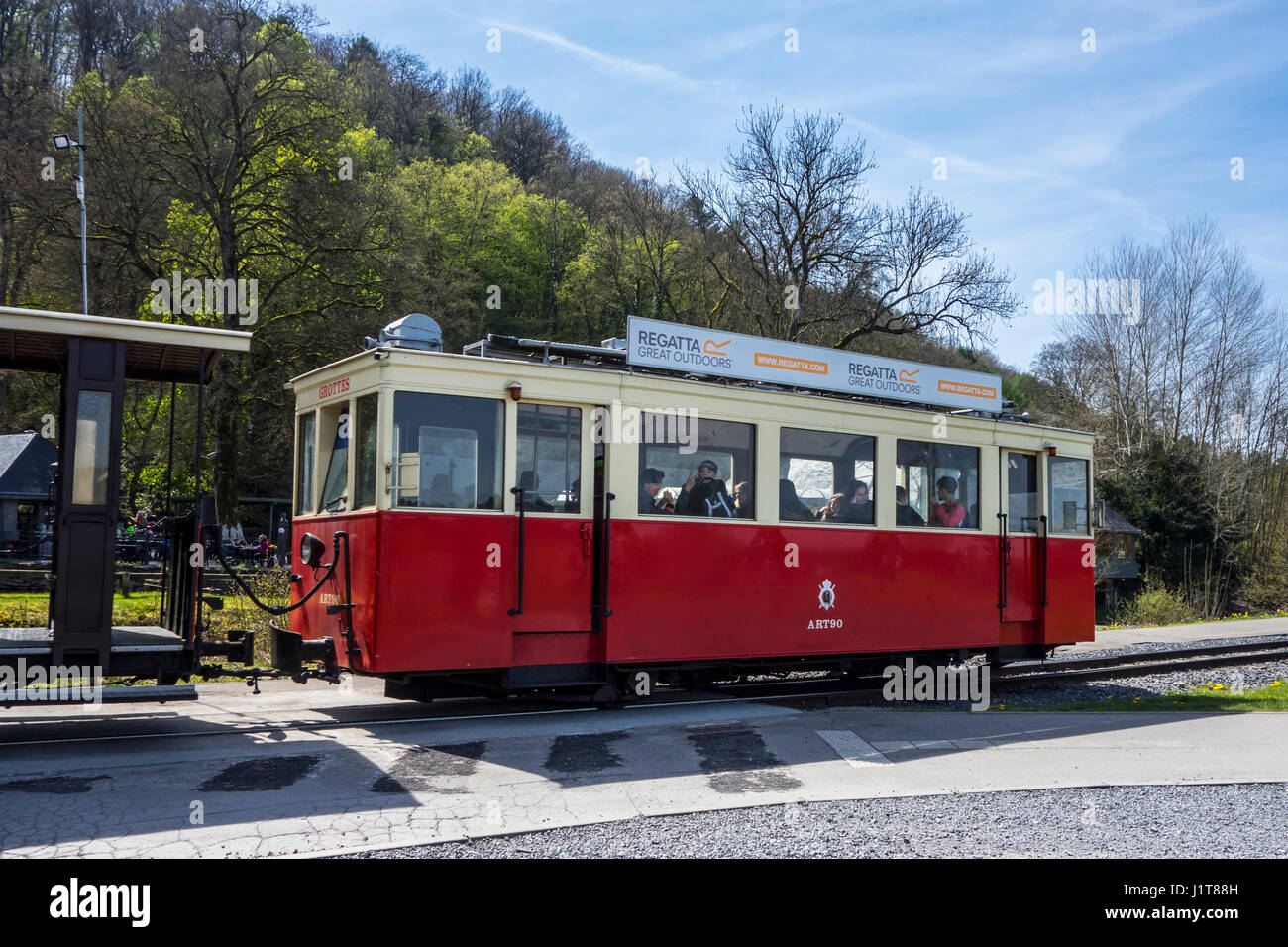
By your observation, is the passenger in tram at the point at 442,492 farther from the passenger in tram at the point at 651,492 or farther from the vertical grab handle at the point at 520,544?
the passenger in tram at the point at 651,492

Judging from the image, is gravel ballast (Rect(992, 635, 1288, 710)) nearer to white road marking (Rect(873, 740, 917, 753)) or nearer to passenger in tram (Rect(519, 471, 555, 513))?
white road marking (Rect(873, 740, 917, 753))

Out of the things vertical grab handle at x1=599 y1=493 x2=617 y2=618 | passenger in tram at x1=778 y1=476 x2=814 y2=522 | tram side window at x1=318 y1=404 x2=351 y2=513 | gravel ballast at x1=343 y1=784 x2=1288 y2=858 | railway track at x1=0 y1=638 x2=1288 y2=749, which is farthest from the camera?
passenger in tram at x1=778 y1=476 x2=814 y2=522

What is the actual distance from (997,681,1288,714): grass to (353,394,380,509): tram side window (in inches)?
278

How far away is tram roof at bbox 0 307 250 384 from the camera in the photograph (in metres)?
7.64

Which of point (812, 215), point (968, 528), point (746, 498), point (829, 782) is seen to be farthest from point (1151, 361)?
point (829, 782)

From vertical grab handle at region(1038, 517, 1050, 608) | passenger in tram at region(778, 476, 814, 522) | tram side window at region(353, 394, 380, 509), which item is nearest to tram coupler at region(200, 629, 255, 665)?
tram side window at region(353, 394, 380, 509)

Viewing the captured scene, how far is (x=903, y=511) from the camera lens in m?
11.6

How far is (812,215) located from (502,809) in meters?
32.8

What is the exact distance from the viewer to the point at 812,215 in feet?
120

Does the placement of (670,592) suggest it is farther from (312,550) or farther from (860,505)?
(312,550)

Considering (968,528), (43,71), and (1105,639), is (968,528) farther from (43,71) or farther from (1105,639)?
(43,71)

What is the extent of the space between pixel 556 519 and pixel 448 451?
1160 mm

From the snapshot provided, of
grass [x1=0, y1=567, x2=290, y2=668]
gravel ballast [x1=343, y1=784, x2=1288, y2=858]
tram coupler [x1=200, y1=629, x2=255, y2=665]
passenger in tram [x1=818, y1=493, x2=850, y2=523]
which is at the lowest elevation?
gravel ballast [x1=343, y1=784, x2=1288, y2=858]

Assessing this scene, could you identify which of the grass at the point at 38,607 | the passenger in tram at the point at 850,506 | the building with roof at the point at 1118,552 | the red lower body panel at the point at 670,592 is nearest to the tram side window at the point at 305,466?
the red lower body panel at the point at 670,592
